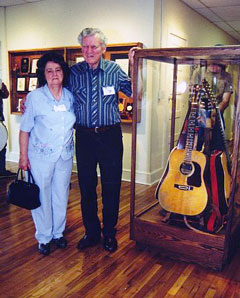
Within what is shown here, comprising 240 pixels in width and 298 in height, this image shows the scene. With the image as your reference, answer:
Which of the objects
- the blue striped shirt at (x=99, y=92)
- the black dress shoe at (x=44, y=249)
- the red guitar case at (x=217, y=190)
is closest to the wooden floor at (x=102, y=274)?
the black dress shoe at (x=44, y=249)

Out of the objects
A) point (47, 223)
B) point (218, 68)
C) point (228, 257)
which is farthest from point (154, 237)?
point (218, 68)

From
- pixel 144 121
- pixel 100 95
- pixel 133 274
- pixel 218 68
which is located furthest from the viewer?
pixel 144 121

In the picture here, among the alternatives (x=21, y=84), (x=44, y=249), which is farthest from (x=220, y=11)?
(x=44, y=249)

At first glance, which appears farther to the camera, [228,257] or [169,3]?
[169,3]

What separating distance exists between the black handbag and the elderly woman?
3.0 inches

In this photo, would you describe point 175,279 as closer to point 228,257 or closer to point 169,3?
point 228,257

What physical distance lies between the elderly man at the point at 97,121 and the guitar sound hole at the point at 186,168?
0.48 metres

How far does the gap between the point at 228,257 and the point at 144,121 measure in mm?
2290

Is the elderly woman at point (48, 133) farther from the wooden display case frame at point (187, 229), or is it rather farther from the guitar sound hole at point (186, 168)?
the guitar sound hole at point (186, 168)

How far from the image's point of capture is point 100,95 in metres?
2.46

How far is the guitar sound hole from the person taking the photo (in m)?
2.48

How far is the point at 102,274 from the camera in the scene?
2301 millimetres

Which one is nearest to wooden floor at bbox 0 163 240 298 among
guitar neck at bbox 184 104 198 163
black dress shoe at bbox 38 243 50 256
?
black dress shoe at bbox 38 243 50 256

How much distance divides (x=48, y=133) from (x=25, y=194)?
1.52 feet
